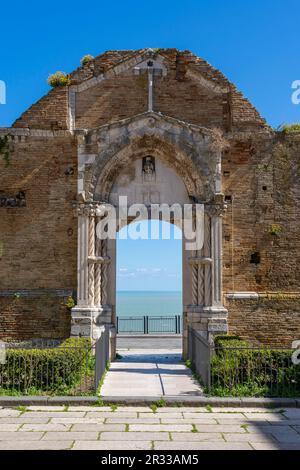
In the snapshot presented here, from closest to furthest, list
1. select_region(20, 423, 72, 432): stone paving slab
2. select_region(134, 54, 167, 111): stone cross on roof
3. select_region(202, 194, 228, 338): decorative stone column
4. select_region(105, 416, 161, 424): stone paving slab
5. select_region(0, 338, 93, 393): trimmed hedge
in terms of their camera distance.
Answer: select_region(20, 423, 72, 432): stone paving slab < select_region(105, 416, 161, 424): stone paving slab < select_region(0, 338, 93, 393): trimmed hedge < select_region(202, 194, 228, 338): decorative stone column < select_region(134, 54, 167, 111): stone cross on roof

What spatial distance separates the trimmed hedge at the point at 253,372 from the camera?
35.8 ft

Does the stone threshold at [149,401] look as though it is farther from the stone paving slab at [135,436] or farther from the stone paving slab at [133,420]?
the stone paving slab at [135,436]

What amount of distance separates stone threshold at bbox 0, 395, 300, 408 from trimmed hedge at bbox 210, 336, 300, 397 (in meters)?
0.57

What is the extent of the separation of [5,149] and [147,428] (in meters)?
11.2

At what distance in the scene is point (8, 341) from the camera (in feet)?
54.8

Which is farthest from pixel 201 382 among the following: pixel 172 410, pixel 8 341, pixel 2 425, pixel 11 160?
pixel 11 160

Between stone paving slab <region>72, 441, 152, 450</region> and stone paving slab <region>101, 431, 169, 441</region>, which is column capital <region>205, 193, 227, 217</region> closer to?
stone paving slab <region>101, 431, 169, 441</region>

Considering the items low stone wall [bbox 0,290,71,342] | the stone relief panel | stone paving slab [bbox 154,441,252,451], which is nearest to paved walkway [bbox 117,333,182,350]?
low stone wall [bbox 0,290,71,342]

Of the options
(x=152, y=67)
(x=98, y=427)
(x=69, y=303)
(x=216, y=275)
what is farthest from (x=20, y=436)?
(x=152, y=67)

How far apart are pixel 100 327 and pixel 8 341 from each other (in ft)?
8.98

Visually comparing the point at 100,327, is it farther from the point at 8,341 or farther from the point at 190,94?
the point at 190,94

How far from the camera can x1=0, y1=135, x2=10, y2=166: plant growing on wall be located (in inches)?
687

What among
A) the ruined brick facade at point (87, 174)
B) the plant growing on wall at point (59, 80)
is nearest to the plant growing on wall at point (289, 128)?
the ruined brick facade at point (87, 174)
